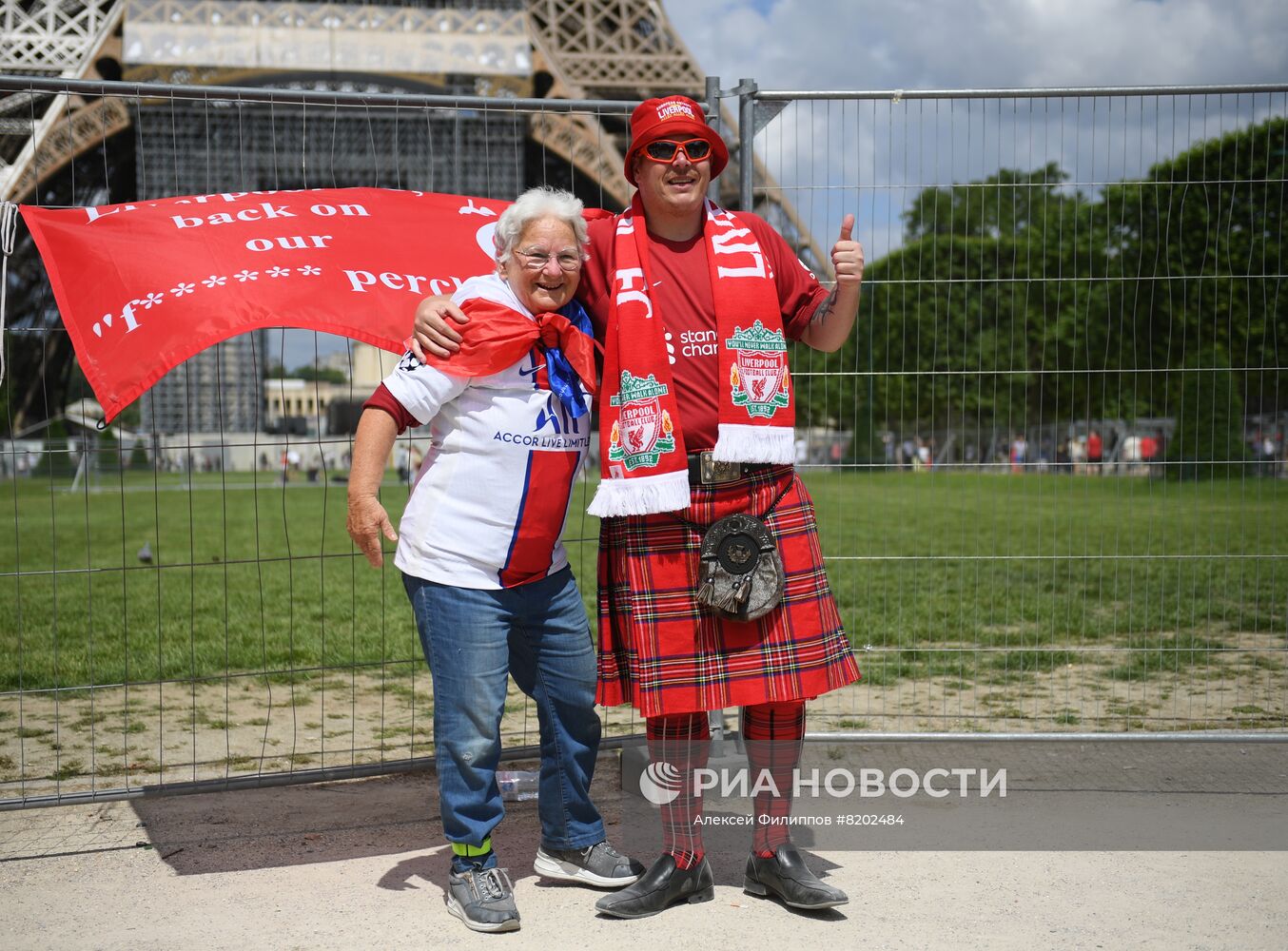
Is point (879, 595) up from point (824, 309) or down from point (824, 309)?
down

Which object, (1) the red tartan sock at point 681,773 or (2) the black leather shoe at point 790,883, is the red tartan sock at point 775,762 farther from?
(1) the red tartan sock at point 681,773

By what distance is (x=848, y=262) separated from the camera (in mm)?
2957

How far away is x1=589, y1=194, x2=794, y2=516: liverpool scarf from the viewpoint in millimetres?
2859

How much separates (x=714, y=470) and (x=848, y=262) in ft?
2.05

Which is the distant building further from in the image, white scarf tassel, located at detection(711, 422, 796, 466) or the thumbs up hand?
the thumbs up hand

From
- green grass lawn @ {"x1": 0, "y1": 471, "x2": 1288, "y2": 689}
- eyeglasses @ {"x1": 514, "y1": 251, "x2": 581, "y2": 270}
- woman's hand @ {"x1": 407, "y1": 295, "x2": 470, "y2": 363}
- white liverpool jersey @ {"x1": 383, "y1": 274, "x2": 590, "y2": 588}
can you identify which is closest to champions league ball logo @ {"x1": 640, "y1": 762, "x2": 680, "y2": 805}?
white liverpool jersey @ {"x1": 383, "y1": 274, "x2": 590, "y2": 588}

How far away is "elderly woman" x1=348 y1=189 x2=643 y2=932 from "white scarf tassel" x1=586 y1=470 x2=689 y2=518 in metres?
0.16

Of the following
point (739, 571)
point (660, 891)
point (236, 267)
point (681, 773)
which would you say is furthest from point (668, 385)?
point (236, 267)

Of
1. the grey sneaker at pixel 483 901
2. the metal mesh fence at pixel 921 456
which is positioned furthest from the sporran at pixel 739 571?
the metal mesh fence at pixel 921 456

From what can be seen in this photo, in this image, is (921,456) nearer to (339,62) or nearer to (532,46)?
(532,46)

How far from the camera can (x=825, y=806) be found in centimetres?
375

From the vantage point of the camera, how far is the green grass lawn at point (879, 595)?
523 cm

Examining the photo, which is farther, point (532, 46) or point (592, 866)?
point (532, 46)

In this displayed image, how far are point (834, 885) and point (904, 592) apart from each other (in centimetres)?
585
